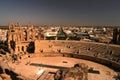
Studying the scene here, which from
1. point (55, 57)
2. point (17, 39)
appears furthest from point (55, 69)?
point (17, 39)

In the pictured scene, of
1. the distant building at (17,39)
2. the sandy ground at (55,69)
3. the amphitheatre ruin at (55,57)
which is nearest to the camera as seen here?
the sandy ground at (55,69)

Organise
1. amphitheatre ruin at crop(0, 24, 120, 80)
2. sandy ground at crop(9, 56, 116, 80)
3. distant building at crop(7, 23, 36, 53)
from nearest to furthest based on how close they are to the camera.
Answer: sandy ground at crop(9, 56, 116, 80)
amphitheatre ruin at crop(0, 24, 120, 80)
distant building at crop(7, 23, 36, 53)

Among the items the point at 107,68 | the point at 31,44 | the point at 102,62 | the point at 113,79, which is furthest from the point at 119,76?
the point at 31,44

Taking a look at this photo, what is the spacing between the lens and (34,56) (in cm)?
3675

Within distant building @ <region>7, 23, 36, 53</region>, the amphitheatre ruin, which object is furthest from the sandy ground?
distant building @ <region>7, 23, 36, 53</region>

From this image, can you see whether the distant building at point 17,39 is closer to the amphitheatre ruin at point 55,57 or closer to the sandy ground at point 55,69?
the amphitheatre ruin at point 55,57

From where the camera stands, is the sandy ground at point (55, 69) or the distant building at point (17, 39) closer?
the sandy ground at point (55, 69)

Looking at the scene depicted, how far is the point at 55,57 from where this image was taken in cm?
3678

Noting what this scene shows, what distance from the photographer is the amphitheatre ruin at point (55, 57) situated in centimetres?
2559

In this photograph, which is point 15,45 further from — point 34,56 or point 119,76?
point 119,76

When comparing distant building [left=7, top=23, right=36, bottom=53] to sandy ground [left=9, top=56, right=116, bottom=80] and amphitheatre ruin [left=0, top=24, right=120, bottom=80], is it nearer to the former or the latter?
amphitheatre ruin [left=0, top=24, right=120, bottom=80]

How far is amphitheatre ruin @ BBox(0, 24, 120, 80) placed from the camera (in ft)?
84.0

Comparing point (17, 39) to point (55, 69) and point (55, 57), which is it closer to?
point (55, 57)

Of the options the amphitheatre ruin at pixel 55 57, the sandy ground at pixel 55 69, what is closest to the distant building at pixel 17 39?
the amphitheatre ruin at pixel 55 57
